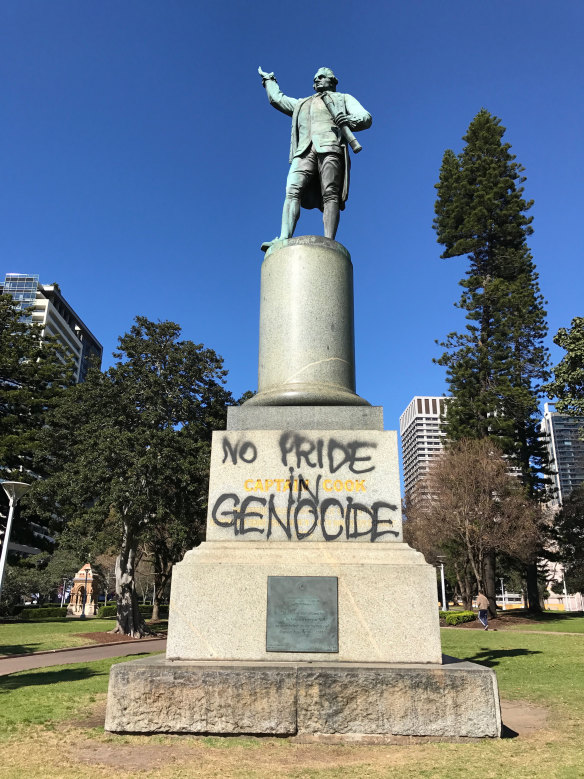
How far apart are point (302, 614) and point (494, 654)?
12091 mm

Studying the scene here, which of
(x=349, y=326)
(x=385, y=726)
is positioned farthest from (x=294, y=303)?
(x=385, y=726)

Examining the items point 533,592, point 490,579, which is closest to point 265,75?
point 490,579

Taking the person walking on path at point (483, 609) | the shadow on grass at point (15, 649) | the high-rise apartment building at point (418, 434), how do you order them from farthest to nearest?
the high-rise apartment building at point (418, 434) < the person walking on path at point (483, 609) < the shadow on grass at point (15, 649)

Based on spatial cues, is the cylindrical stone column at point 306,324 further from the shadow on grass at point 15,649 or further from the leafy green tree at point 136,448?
the leafy green tree at point 136,448

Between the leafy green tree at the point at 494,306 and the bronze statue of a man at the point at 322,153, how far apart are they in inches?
1151

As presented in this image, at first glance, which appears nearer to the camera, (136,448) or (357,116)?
(357,116)

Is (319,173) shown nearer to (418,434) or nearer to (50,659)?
(50,659)

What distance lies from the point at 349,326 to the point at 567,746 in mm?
5090

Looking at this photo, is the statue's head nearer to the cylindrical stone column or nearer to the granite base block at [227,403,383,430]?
the cylindrical stone column

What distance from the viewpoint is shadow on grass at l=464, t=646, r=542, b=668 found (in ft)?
44.4

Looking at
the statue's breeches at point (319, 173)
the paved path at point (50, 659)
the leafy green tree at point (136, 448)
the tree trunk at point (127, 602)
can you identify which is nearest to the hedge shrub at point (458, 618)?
the leafy green tree at point (136, 448)

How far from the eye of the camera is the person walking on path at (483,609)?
28627 mm

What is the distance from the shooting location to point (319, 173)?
9.02 metres

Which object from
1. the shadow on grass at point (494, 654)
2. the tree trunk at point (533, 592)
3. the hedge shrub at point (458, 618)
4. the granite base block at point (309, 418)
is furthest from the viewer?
the tree trunk at point (533, 592)
